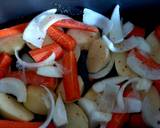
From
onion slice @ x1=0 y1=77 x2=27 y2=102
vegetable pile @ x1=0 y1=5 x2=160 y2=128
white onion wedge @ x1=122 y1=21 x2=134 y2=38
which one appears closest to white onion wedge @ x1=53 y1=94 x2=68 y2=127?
vegetable pile @ x1=0 y1=5 x2=160 y2=128

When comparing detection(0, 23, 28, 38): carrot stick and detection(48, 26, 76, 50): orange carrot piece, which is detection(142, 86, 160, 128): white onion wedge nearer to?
detection(48, 26, 76, 50): orange carrot piece

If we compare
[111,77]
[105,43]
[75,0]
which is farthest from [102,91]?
[75,0]

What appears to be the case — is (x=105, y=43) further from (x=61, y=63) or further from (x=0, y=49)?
(x=0, y=49)

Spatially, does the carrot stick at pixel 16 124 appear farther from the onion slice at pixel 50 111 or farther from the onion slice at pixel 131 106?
the onion slice at pixel 131 106

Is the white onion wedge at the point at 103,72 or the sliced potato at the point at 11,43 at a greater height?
the sliced potato at the point at 11,43

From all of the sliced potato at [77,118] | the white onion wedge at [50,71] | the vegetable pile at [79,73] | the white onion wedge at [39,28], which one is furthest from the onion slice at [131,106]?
the white onion wedge at [39,28]

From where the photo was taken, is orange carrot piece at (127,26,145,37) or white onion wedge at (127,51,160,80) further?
orange carrot piece at (127,26,145,37)

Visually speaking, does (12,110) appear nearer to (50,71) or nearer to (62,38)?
(50,71)
